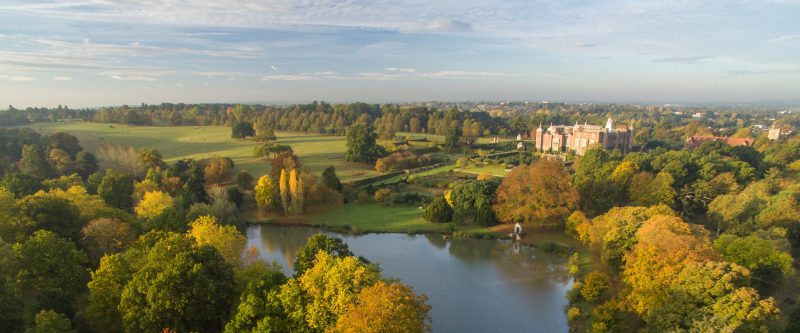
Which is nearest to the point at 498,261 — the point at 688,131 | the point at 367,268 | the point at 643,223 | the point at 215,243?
the point at 643,223

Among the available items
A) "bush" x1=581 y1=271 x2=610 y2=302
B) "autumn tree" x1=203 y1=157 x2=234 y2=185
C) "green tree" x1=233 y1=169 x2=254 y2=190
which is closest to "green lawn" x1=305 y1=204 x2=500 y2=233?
"green tree" x1=233 y1=169 x2=254 y2=190

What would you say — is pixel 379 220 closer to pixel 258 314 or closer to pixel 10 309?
pixel 258 314

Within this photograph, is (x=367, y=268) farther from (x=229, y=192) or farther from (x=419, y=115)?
(x=419, y=115)

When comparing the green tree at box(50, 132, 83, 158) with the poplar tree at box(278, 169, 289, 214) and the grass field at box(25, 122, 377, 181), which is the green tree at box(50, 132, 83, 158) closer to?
the grass field at box(25, 122, 377, 181)

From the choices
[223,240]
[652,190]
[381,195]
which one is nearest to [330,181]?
[381,195]

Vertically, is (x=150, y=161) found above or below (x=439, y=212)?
above
